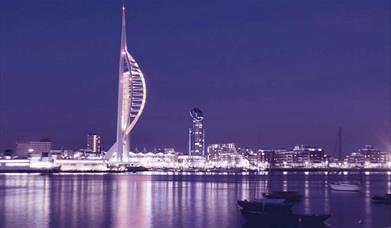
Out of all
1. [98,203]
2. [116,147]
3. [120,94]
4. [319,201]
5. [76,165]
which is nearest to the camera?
[98,203]

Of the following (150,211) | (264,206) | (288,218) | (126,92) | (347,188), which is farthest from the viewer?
(126,92)

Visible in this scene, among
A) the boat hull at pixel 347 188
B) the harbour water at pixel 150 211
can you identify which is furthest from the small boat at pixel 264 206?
the boat hull at pixel 347 188

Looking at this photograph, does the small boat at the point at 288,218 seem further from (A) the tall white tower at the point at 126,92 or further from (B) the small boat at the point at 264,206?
(A) the tall white tower at the point at 126,92

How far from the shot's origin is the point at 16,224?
24.8 m

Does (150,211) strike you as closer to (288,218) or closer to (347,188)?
(288,218)

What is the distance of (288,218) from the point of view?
23.9m

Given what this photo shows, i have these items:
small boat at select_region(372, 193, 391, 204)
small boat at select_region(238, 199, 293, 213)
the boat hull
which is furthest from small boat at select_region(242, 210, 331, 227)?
the boat hull

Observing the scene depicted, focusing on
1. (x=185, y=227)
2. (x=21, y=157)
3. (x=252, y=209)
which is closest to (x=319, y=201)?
(x=252, y=209)

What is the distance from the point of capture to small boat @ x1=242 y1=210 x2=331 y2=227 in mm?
23531

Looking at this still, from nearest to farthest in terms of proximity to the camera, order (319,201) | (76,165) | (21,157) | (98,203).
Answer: (98,203) → (319,201) → (76,165) → (21,157)

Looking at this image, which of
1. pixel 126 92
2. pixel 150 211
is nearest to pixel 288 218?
pixel 150 211

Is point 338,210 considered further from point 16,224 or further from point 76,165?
point 76,165

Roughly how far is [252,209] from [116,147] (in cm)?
5892

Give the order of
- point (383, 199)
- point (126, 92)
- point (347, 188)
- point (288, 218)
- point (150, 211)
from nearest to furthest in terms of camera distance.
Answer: point (288, 218) → point (150, 211) → point (383, 199) → point (347, 188) → point (126, 92)
